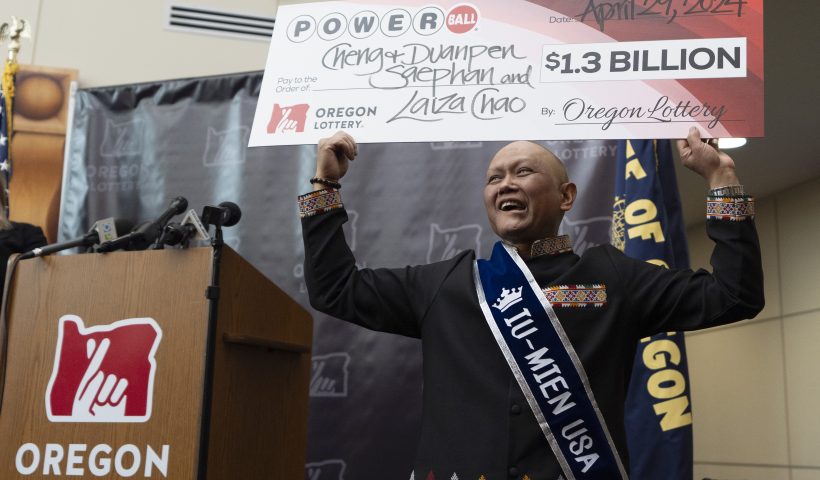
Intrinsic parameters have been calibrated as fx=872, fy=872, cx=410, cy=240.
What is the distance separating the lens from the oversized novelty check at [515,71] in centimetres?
172

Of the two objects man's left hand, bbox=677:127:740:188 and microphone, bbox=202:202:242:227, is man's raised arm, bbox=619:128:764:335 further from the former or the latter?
→ microphone, bbox=202:202:242:227

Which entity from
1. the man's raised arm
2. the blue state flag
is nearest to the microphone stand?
the man's raised arm

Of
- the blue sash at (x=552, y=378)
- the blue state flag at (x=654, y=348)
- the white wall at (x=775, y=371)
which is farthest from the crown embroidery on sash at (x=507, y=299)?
the white wall at (x=775, y=371)

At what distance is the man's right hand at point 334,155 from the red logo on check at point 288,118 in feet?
0.44

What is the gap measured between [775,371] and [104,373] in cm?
593

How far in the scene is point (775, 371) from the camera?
661 cm

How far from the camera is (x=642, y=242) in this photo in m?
2.68

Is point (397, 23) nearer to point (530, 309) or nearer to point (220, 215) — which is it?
point (220, 215)

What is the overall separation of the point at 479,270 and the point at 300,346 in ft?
2.66

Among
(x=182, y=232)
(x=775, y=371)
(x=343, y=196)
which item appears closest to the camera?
(x=182, y=232)

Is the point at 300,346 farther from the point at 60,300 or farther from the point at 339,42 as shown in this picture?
the point at 339,42

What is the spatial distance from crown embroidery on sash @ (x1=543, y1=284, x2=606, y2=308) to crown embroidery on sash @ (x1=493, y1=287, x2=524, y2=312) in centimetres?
5

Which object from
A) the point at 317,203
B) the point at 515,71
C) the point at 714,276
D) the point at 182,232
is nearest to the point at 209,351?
the point at 182,232

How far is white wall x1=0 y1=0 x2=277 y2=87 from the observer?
3.60 meters
